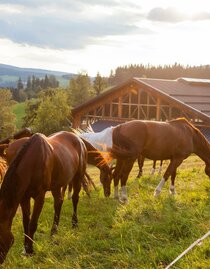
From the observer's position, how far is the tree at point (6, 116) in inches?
2480

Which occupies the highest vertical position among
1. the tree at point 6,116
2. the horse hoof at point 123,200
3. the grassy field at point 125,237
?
the grassy field at point 125,237

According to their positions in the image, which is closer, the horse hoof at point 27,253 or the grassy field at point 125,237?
the grassy field at point 125,237

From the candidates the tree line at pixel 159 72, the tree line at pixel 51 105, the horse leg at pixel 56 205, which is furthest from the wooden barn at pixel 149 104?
the tree line at pixel 159 72

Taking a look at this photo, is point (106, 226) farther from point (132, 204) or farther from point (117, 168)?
point (117, 168)

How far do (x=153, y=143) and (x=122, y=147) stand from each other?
816 mm

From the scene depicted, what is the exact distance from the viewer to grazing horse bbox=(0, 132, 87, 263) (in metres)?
5.32

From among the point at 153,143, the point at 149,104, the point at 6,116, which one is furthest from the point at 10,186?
the point at 6,116

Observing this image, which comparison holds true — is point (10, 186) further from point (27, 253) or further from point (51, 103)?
point (51, 103)

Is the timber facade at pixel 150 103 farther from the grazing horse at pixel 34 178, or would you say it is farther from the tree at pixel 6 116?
the grazing horse at pixel 34 178

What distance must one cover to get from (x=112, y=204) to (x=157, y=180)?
3.06 meters

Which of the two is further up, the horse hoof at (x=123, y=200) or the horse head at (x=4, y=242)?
the horse head at (x=4, y=242)

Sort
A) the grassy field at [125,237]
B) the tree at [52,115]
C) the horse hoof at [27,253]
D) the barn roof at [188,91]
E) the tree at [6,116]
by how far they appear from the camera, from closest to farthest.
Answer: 1. the grassy field at [125,237]
2. the horse hoof at [27,253]
3. the barn roof at [188,91]
4. the tree at [52,115]
5. the tree at [6,116]

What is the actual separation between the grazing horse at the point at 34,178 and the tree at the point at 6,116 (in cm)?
5699

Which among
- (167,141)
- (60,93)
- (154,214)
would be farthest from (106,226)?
(60,93)
